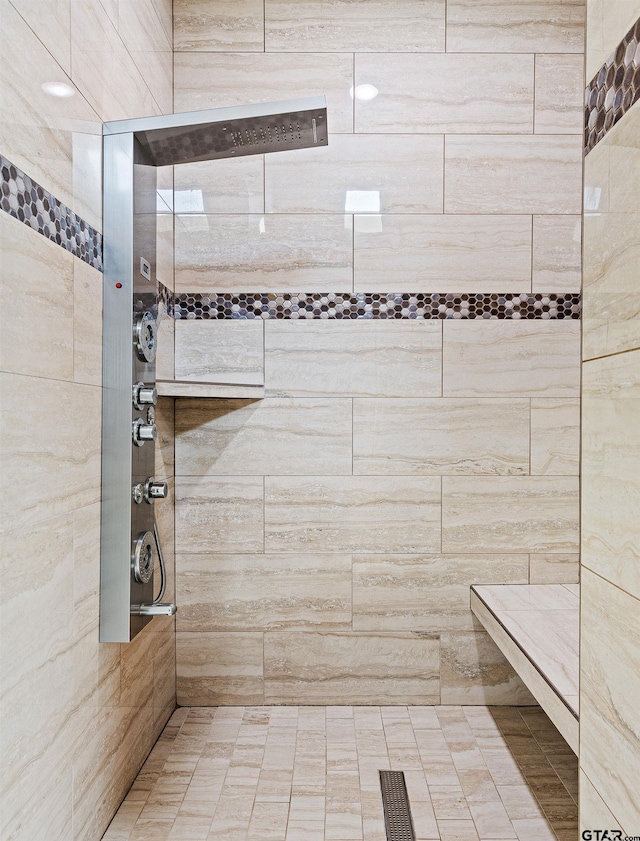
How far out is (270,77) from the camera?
8.00 feet

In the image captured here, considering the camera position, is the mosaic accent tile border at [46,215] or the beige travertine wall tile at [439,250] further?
the beige travertine wall tile at [439,250]

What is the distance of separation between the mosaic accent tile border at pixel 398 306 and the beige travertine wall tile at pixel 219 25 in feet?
3.21

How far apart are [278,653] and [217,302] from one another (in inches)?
55.6

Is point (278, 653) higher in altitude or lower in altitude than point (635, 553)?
lower

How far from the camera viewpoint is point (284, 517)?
2477 mm

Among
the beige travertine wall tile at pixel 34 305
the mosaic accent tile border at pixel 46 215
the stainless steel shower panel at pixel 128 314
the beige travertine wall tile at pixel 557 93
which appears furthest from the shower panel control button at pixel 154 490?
the beige travertine wall tile at pixel 557 93

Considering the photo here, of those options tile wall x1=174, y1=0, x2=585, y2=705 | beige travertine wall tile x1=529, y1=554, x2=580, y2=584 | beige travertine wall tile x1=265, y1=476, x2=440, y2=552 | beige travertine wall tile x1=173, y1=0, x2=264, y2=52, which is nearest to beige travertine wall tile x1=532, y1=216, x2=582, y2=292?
tile wall x1=174, y1=0, x2=585, y2=705

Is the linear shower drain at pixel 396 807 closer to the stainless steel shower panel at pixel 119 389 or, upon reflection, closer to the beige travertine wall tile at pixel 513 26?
the stainless steel shower panel at pixel 119 389

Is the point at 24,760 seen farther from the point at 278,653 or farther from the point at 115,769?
the point at 278,653

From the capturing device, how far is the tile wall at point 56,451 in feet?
3.83

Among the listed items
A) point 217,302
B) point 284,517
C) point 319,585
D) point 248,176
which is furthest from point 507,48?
point 319,585

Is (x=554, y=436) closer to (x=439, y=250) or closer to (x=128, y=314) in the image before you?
(x=439, y=250)

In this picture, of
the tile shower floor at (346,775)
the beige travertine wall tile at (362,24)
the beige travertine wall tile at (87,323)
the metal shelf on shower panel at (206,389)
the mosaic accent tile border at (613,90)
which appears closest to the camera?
the mosaic accent tile border at (613,90)

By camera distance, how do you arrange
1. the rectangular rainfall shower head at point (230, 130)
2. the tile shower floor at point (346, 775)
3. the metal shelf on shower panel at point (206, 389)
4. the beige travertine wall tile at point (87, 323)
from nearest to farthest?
the beige travertine wall tile at point (87, 323)
the rectangular rainfall shower head at point (230, 130)
the tile shower floor at point (346, 775)
the metal shelf on shower panel at point (206, 389)
